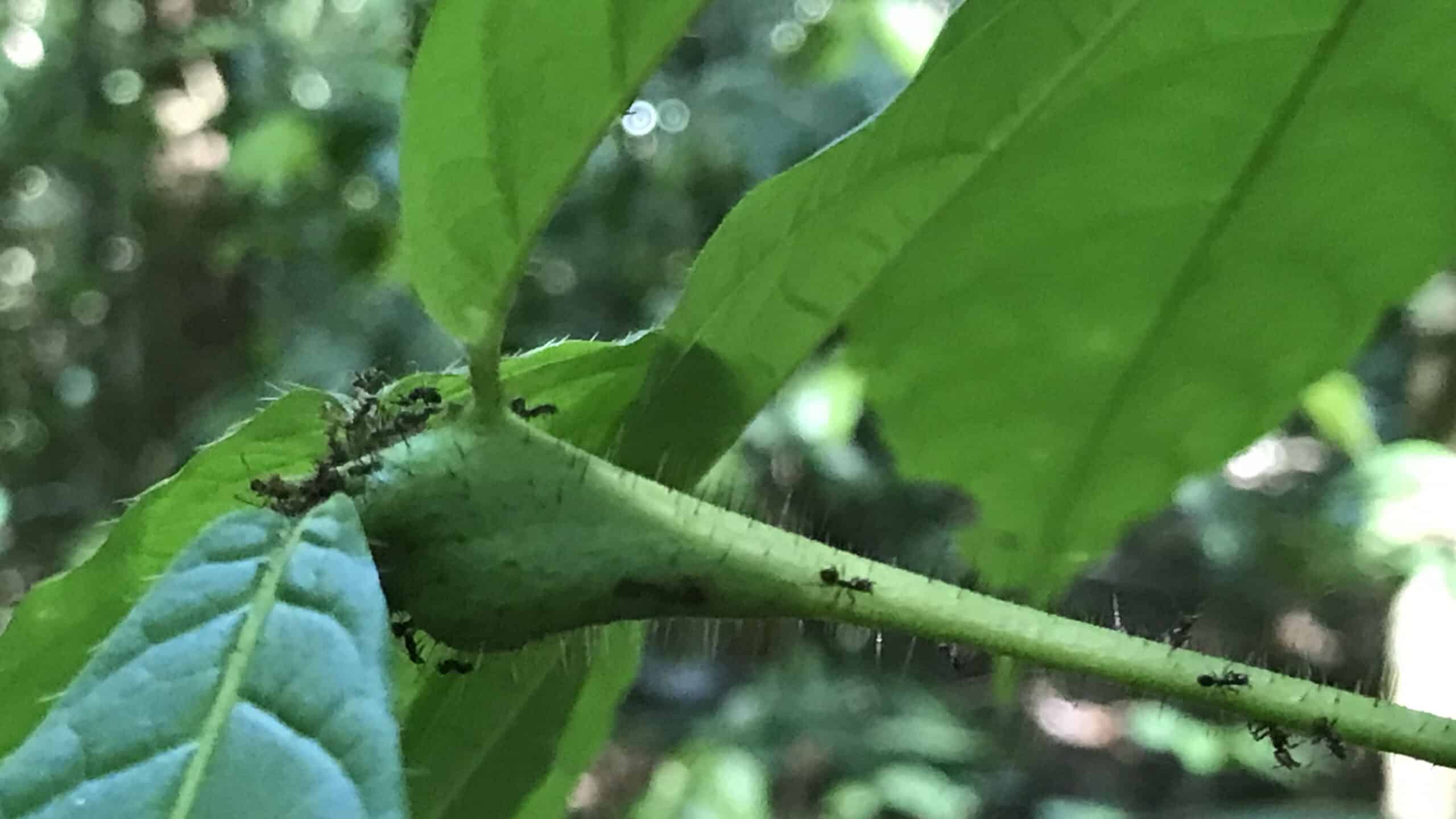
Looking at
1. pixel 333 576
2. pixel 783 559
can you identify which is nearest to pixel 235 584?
pixel 333 576

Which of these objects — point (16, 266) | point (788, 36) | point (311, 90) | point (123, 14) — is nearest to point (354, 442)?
point (311, 90)

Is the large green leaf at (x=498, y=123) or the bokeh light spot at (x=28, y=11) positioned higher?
the bokeh light spot at (x=28, y=11)

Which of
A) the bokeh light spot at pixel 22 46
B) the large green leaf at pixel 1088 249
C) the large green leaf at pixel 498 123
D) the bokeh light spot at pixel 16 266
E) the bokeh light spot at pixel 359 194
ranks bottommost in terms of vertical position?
the large green leaf at pixel 498 123

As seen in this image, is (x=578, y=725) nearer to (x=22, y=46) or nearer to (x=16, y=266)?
(x=22, y=46)

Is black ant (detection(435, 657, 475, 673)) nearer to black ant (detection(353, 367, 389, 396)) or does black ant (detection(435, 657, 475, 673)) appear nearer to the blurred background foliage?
black ant (detection(353, 367, 389, 396))

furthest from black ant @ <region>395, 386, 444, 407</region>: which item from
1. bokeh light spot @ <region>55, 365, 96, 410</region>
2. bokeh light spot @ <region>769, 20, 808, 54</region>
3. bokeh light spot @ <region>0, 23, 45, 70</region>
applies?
bokeh light spot @ <region>55, 365, 96, 410</region>

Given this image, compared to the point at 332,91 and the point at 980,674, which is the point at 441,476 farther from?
the point at 332,91

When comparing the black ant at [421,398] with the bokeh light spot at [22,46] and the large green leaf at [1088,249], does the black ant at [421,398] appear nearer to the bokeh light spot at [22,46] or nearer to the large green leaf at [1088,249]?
the large green leaf at [1088,249]

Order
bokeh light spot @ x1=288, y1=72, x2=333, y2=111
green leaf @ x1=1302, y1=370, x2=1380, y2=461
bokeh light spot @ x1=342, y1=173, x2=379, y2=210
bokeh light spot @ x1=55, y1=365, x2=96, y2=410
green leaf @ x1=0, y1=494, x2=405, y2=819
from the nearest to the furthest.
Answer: green leaf @ x1=0, y1=494, x2=405, y2=819
green leaf @ x1=1302, y1=370, x2=1380, y2=461
bokeh light spot @ x1=288, y1=72, x2=333, y2=111
bokeh light spot @ x1=342, y1=173, x2=379, y2=210
bokeh light spot @ x1=55, y1=365, x2=96, y2=410

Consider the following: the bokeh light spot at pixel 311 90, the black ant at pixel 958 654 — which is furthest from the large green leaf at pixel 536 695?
the bokeh light spot at pixel 311 90
